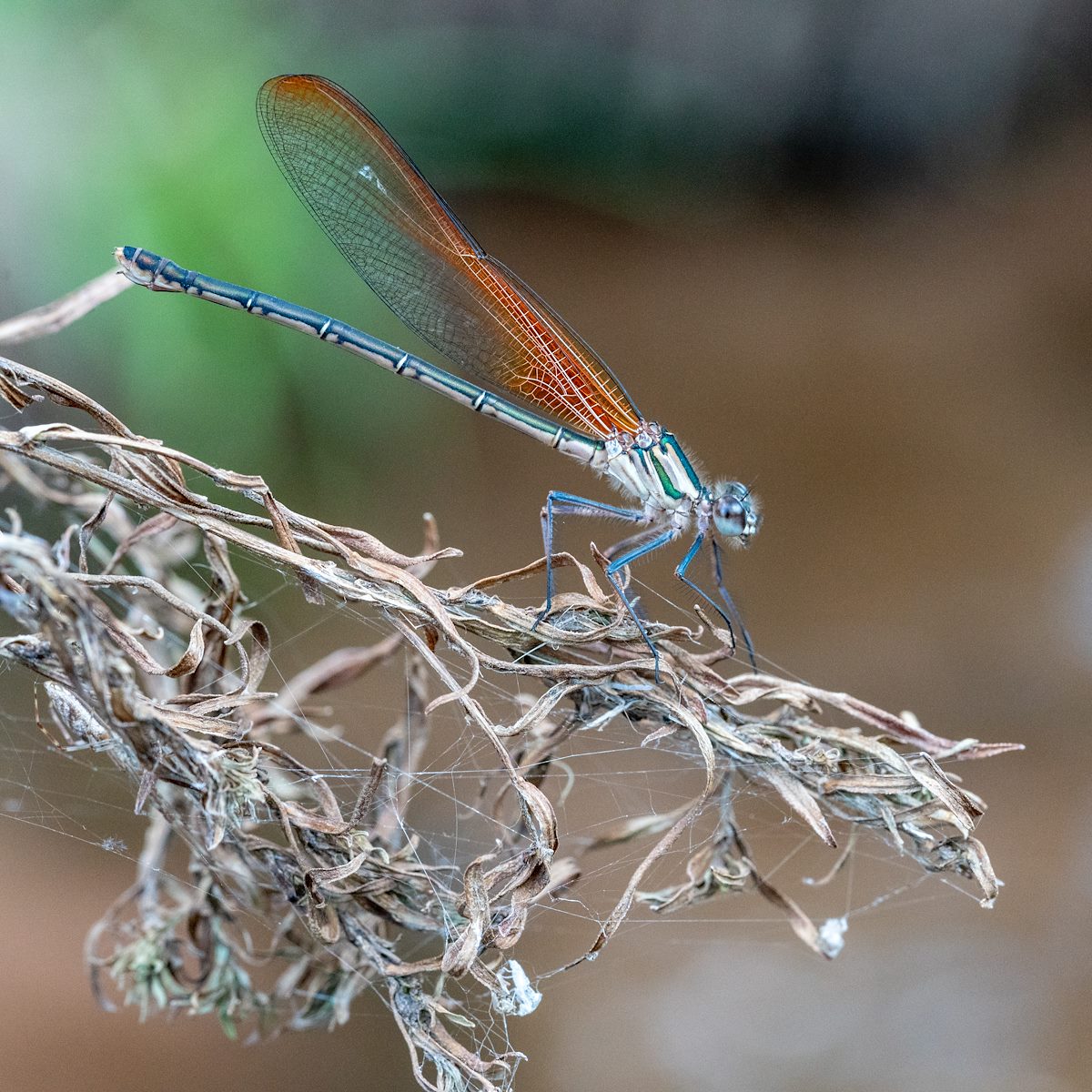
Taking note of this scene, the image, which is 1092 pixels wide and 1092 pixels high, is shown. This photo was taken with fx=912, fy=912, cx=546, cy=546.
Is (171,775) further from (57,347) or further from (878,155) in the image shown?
(878,155)

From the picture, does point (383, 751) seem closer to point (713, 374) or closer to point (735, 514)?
point (735, 514)

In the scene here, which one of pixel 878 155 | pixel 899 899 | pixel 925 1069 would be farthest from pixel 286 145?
pixel 878 155

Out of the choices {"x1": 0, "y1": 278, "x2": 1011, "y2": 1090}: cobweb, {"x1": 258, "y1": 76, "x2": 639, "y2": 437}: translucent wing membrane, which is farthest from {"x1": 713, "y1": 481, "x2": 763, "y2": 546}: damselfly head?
{"x1": 0, "y1": 278, "x2": 1011, "y2": 1090}: cobweb

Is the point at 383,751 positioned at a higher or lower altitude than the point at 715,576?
lower

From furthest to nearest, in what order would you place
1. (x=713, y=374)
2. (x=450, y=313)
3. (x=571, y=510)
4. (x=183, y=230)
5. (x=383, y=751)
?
(x=713, y=374) < (x=183, y=230) < (x=450, y=313) < (x=571, y=510) < (x=383, y=751)

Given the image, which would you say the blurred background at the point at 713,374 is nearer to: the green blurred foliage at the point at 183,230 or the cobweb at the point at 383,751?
the green blurred foliage at the point at 183,230

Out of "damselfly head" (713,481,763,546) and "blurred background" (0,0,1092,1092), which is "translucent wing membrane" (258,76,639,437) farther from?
"blurred background" (0,0,1092,1092)

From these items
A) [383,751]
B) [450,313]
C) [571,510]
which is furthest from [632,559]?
[450,313]
